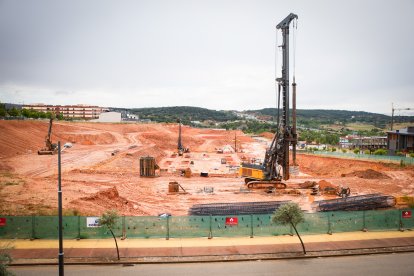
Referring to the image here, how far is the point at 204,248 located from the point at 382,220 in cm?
1339

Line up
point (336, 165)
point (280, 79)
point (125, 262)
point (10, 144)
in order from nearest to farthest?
point (125, 262) → point (280, 79) → point (336, 165) → point (10, 144)

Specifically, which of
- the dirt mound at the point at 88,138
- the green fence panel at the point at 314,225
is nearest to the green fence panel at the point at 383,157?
the green fence panel at the point at 314,225

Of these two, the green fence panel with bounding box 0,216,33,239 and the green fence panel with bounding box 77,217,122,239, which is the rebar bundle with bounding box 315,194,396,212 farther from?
the green fence panel with bounding box 0,216,33,239

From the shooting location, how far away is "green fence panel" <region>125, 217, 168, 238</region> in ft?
73.1

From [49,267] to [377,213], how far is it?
21800mm

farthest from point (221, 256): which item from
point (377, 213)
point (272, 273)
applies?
point (377, 213)

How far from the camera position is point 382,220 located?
24.3 meters

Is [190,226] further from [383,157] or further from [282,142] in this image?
[383,157]

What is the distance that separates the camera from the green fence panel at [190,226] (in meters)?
22.5

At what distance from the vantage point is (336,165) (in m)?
66.6

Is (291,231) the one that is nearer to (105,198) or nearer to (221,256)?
(221,256)

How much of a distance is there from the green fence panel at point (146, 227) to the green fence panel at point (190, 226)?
0.60 m

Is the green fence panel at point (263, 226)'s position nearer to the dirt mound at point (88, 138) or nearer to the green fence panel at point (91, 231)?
the green fence panel at point (91, 231)

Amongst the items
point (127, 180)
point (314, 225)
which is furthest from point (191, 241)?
point (127, 180)
